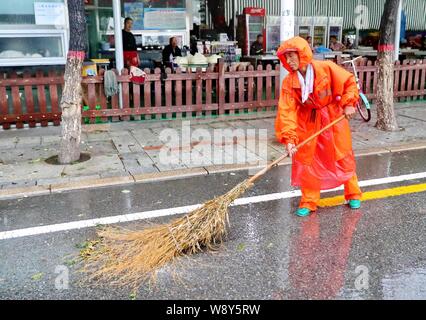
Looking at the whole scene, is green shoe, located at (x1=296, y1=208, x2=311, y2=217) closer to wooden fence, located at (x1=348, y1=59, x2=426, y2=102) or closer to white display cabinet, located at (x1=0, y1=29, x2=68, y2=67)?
wooden fence, located at (x1=348, y1=59, x2=426, y2=102)

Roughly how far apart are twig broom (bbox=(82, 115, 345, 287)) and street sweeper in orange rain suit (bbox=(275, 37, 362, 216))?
737 millimetres

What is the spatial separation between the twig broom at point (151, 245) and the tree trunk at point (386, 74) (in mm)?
4949

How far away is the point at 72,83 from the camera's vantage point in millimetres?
6551

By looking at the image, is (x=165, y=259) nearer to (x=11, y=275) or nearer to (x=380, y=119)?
(x=11, y=275)

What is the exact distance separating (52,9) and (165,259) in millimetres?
7971

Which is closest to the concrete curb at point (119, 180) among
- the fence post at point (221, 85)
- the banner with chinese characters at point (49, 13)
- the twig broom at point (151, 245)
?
the twig broom at point (151, 245)

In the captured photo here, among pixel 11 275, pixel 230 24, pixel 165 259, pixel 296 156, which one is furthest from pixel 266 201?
pixel 230 24

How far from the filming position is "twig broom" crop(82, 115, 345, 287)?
11.7ft

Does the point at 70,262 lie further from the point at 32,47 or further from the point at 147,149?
the point at 32,47

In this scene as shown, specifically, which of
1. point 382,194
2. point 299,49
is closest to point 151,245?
point 299,49

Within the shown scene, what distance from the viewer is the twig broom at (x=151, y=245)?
11.7ft

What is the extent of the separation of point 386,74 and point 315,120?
4300 millimetres

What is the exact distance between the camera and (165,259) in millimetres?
3709

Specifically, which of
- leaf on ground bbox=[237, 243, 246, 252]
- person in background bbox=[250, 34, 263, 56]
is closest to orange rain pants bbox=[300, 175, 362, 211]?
leaf on ground bbox=[237, 243, 246, 252]
